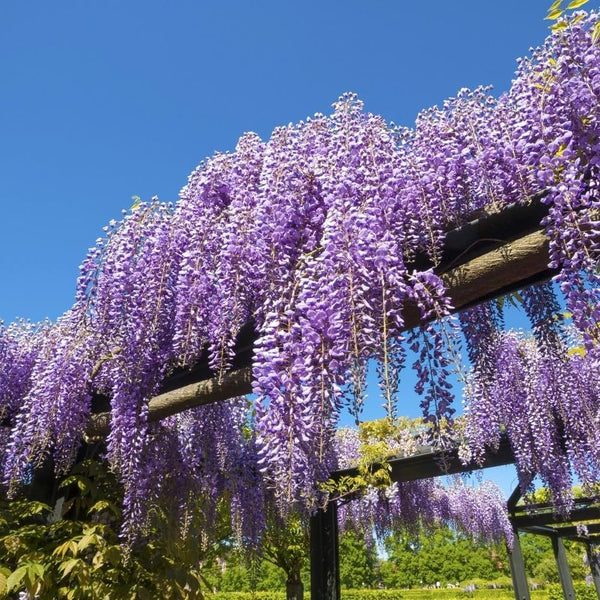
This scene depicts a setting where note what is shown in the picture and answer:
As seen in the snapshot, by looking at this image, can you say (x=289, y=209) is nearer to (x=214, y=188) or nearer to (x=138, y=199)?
(x=214, y=188)

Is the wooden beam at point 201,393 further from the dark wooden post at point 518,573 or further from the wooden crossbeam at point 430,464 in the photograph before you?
the dark wooden post at point 518,573

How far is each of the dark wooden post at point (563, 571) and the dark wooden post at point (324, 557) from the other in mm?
6475

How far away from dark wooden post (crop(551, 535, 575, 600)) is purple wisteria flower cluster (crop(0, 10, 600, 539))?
426 inches

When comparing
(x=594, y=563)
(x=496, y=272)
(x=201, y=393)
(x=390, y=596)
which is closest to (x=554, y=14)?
(x=496, y=272)

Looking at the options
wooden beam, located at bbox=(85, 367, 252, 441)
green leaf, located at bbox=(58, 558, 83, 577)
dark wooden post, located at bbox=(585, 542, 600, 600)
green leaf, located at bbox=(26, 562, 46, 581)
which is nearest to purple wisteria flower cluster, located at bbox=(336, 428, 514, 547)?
dark wooden post, located at bbox=(585, 542, 600, 600)

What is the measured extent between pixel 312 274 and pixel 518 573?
1134 centimetres

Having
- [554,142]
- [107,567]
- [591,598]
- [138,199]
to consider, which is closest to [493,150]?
[554,142]

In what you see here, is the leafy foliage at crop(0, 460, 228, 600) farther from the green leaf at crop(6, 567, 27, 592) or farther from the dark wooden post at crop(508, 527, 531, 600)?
the dark wooden post at crop(508, 527, 531, 600)

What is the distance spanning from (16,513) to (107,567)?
4.53 feet

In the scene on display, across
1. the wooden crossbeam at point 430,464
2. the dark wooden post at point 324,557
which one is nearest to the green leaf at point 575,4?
the wooden crossbeam at point 430,464

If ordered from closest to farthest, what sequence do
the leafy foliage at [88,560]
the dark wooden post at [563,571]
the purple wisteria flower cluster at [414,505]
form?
1. the leafy foliage at [88,560]
2. the purple wisteria flower cluster at [414,505]
3. the dark wooden post at [563,571]

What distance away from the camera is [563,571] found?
39.2 ft

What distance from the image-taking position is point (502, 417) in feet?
22.1

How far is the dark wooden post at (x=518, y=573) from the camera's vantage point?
1057cm
